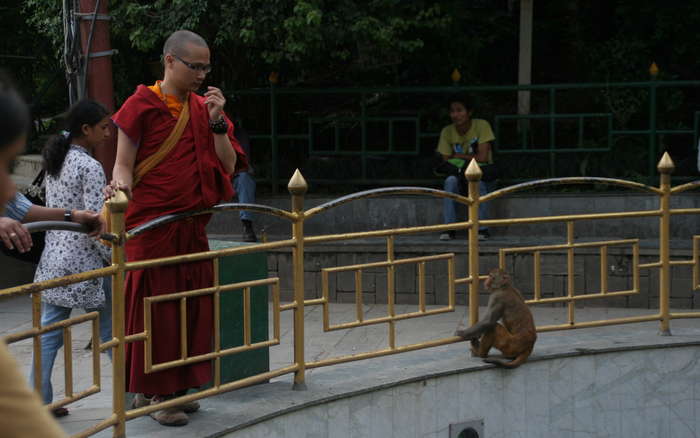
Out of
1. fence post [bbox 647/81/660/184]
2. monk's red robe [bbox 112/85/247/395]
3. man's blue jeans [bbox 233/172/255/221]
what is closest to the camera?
monk's red robe [bbox 112/85/247/395]

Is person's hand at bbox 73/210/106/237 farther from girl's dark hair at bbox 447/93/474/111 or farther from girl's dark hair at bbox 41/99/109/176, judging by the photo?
girl's dark hair at bbox 447/93/474/111

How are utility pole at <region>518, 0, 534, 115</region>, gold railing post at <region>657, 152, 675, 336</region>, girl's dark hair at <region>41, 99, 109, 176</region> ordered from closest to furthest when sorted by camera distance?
girl's dark hair at <region>41, 99, 109, 176</region>
gold railing post at <region>657, 152, 675, 336</region>
utility pole at <region>518, 0, 534, 115</region>

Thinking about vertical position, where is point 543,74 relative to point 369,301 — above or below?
above

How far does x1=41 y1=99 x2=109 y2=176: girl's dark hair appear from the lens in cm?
506

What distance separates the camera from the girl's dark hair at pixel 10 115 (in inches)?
64.4

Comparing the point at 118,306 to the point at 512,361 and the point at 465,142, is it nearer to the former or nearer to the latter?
the point at 512,361

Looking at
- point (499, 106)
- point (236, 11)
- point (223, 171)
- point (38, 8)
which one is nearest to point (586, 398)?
point (223, 171)

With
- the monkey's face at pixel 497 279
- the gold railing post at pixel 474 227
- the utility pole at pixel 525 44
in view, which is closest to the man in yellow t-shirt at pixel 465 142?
the utility pole at pixel 525 44

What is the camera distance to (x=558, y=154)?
33.9 ft

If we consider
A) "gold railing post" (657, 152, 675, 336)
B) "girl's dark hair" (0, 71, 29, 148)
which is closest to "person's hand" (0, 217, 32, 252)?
"girl's dark hair" (0, 71, 29, 148)

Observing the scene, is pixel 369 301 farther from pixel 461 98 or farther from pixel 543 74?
pixel 543 74

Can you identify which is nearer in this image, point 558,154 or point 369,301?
point 369,301

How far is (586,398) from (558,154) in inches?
177

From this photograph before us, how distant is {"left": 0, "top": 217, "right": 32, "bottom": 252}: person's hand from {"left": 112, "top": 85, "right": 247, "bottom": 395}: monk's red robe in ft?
2.80
